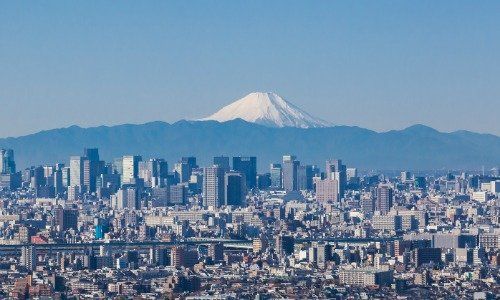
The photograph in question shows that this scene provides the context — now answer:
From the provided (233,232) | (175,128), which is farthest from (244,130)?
(233,232)

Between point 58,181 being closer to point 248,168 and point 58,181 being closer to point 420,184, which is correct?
point 248,168

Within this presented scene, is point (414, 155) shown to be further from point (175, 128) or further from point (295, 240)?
point (295, 240)

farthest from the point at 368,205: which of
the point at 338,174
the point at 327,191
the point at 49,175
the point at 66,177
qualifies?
the point at 49,175

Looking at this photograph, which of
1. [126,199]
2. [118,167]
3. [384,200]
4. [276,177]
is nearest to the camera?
[384,200]

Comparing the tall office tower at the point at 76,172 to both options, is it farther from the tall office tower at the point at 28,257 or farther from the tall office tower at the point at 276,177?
the tall office tower at the point at 28,257

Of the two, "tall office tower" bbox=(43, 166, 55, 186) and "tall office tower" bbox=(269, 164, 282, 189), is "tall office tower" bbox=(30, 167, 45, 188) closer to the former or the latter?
"tall office tower" bbox=(43, 166, 55, 186)

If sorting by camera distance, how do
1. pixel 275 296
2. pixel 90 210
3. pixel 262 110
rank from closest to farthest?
pixel 275 296 < pixel 90 210 < pixel 262 110
